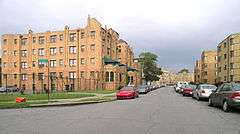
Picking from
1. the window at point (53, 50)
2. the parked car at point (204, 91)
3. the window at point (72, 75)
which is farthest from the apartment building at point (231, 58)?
the parked car at point (204, 91)

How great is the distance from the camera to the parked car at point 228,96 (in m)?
16.9

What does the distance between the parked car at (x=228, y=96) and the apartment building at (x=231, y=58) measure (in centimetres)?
5563

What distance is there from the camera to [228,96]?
17.7 metres

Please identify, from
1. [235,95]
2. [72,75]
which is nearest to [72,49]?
[72,75]

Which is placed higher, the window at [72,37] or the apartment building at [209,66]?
the window at [72,37]

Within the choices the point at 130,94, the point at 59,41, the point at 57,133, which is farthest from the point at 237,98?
the point at 59,41

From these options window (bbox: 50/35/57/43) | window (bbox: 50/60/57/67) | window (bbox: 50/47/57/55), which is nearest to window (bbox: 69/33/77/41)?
window (bbox: 50/35/57/43)

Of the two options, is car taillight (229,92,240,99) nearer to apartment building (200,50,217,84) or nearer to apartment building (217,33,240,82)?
apartment building (217,33,240,82)

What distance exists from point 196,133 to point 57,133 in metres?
4.10

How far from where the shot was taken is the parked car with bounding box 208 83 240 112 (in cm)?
1694

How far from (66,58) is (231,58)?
3641 cm

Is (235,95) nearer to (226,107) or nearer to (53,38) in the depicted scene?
(226,107)

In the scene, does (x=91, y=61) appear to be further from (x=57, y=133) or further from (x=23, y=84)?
(x=57, y=133)

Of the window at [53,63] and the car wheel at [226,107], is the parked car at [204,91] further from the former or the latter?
the window at [53,63]
